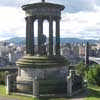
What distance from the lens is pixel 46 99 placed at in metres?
18.9

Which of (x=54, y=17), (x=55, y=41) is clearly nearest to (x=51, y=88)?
(x=55, y=41)

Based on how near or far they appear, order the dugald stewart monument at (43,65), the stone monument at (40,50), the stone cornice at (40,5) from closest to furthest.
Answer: the dugald stewart monument at (43,65) < the stone monument at (40,50) < the stone cornice at (40,5)

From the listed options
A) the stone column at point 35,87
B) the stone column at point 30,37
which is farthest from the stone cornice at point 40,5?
the stone column at point 35,87

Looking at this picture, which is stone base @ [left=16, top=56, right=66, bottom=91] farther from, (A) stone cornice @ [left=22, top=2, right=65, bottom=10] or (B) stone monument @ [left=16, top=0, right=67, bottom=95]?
(A) stone cornice @ [left=22, top=2, right=65, bottom=10]

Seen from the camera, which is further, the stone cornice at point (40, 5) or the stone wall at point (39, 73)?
the stone cornice at point (40, 5)

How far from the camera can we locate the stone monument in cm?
2167

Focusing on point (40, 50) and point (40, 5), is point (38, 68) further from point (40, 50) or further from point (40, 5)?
point (40, 5)

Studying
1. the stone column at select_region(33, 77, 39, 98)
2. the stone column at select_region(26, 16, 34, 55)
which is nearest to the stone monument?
the stone column at select_region(26, 16, 34, 55)

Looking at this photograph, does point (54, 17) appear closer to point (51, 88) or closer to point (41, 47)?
point (41, 47)

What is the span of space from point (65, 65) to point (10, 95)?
743 cm

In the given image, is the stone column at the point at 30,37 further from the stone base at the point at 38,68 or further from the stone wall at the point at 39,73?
the stone wall at the point at 39,73

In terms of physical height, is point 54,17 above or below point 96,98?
above

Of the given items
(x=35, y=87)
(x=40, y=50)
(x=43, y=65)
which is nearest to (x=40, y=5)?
(x=40, y=50)

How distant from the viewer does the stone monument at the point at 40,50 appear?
21672 mm
